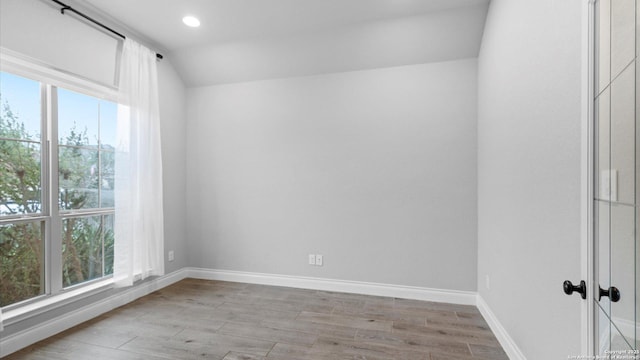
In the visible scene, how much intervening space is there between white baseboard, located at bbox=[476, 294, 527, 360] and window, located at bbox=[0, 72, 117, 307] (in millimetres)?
3677

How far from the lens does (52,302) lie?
2.33 metres

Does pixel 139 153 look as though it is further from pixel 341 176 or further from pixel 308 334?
pixel 308 334

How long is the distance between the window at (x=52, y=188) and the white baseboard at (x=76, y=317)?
0.80 feet

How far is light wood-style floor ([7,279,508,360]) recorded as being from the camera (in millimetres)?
2080

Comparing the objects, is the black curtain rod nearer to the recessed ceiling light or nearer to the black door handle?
the recessed ceiling light

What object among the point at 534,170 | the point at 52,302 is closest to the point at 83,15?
the point at 52,302

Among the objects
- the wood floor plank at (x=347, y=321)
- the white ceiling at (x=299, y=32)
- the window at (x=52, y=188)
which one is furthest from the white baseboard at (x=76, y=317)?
the white ceiling at (x=299, y=32)

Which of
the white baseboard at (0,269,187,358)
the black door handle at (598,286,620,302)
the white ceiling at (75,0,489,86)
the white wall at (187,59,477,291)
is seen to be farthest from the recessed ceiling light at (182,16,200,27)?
the black door handle at (598,286,620,302)

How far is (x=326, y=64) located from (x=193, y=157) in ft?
7.03

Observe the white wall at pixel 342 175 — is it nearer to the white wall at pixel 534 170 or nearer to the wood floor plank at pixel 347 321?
the white wall at pixel 534 170

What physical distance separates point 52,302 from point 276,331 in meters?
1.87

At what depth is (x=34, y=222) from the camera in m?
2.34

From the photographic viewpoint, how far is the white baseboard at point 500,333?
190 centimetres

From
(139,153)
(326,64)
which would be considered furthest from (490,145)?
(139,153)
